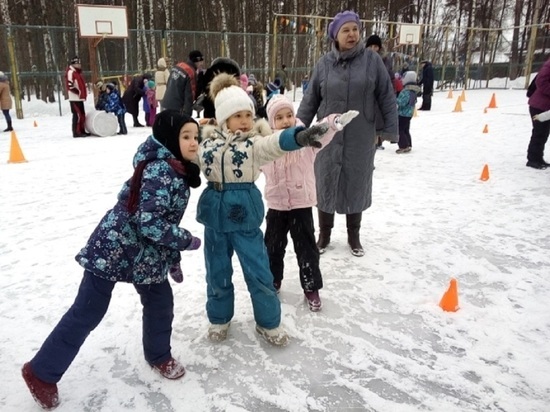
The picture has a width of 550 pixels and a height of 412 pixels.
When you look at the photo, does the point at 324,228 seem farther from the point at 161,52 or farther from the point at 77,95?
the point at 161,52

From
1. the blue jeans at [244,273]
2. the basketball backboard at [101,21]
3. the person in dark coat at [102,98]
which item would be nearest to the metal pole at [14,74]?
the basketball backboard at [101,21]

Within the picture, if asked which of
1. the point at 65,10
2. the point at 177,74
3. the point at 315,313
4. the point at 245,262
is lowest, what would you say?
the point at 315,313

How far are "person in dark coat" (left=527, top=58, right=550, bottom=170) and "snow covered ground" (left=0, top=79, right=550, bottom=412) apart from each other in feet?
4.65

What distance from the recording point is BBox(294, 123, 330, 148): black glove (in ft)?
6.46

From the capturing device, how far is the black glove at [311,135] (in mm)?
1968

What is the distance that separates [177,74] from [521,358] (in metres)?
4.31

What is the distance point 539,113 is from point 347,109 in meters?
4.47

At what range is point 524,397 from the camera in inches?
83.2

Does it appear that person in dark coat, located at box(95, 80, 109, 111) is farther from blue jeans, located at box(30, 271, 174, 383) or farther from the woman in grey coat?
blue jeans, located at box(30, 271, 174, 383)

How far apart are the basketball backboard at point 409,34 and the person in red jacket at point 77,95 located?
1609cm

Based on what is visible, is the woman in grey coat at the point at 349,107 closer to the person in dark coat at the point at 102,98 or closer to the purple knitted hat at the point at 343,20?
the purple knitted hat at the point at 343,20

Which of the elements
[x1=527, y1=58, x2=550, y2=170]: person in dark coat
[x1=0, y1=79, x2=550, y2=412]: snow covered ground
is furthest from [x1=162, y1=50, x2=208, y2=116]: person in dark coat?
[x1=527, y1=58, x2=550, y2=170]: person in dark coat

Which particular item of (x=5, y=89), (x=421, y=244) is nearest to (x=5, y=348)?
(x=421, y=244)

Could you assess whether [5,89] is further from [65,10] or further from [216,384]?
[65,10]
